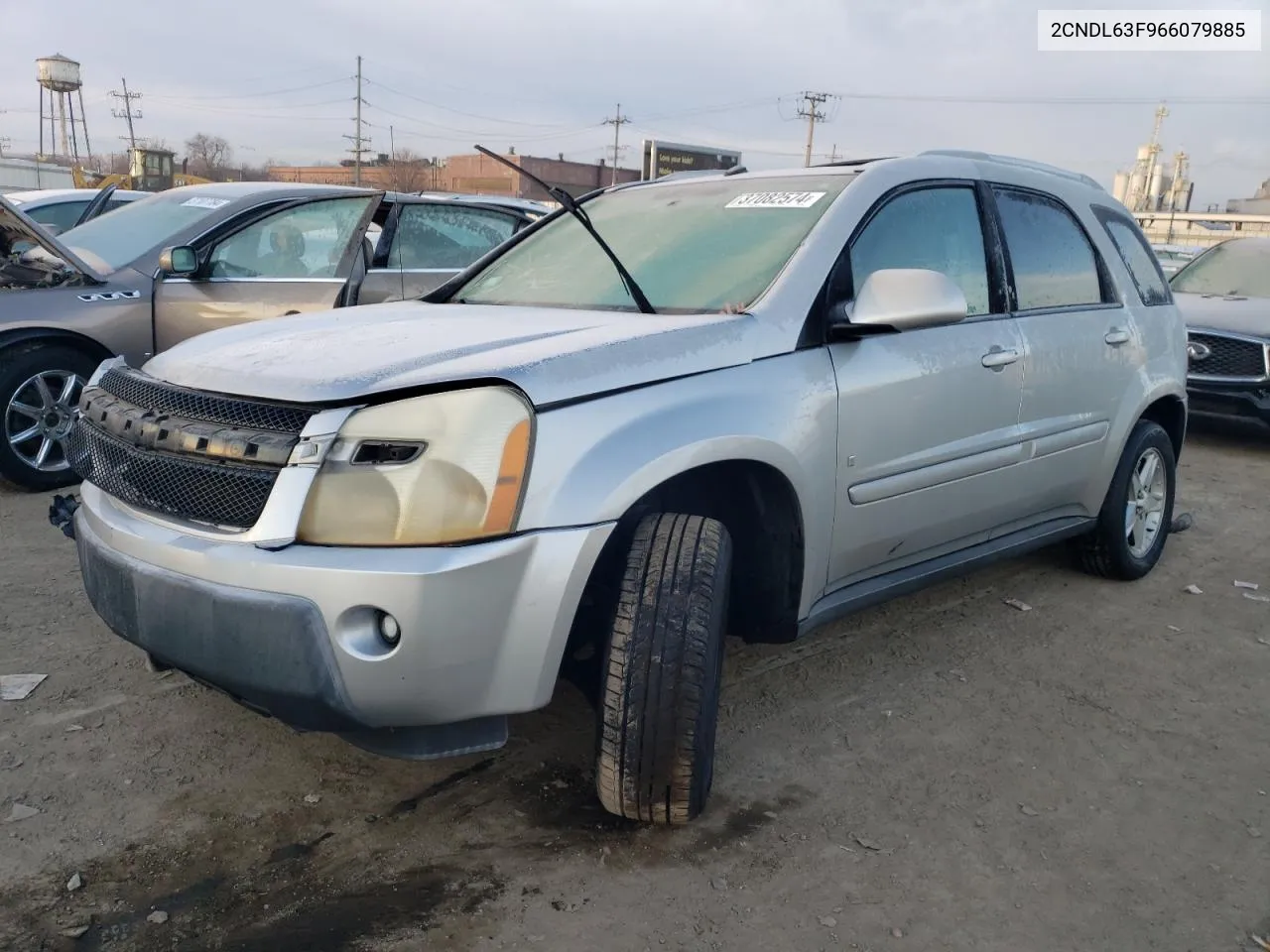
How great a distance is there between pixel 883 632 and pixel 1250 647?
1.43m

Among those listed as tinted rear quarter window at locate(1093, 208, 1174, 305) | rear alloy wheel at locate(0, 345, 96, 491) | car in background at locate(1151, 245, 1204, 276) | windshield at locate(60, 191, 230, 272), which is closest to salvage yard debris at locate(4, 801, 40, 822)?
rear alloy wheel at locate(0, 345, 96, 491)

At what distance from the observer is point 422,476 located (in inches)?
84.4

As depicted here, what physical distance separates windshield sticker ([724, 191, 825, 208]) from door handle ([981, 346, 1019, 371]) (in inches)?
31.3

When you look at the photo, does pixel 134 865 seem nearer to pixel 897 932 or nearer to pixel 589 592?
pixel 589 592

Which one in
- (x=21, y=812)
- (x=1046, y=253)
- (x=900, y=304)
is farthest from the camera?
(x=1046, y=253)

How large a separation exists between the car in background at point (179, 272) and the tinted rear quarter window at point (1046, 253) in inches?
142

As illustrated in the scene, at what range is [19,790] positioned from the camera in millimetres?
2645

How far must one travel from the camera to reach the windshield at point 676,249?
3029 mm

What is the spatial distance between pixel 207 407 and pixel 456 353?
0.59 m

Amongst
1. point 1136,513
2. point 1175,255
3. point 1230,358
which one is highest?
point 1175,255

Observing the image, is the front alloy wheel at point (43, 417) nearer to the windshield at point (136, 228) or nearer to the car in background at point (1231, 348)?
the windshield at point (136, 228)

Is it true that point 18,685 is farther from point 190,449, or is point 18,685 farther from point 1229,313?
point 1229,313

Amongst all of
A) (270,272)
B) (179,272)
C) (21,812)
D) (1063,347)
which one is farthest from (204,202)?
(1063,347)

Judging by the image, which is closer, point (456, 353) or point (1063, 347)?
point (456, 353)
